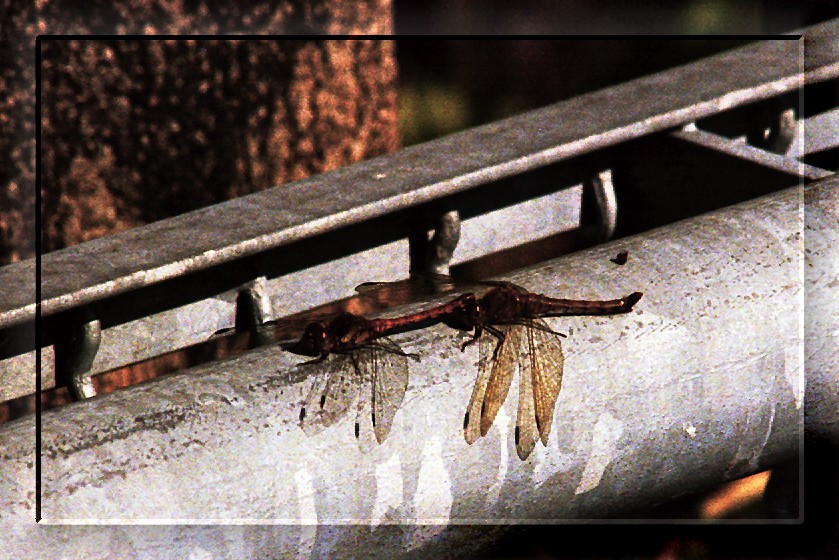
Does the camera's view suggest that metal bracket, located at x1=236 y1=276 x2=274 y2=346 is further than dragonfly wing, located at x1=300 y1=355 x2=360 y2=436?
Yes

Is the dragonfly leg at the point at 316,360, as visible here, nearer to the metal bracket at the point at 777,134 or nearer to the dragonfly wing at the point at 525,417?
the dragonfly wing at the point at 525,417

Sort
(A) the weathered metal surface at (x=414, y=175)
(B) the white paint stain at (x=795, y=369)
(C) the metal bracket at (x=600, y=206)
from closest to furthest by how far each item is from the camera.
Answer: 1. (A) the weathered metal surface at (x=414, y=175)
2. (B) the white paint stain at (x=795, y=369)
3. (C) the metal bracket at (x=600, y=206)

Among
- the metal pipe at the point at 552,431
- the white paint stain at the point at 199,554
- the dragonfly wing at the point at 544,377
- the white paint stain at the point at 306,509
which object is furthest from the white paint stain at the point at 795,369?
the white paint stain at the point at 199,554

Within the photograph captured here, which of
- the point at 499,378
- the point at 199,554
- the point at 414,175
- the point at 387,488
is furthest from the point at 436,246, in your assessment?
the point at 199,554

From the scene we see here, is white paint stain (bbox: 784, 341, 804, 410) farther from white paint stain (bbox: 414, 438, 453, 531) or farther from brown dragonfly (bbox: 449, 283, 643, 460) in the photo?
white paint stain (bbox: 414, 438, 453, 531)

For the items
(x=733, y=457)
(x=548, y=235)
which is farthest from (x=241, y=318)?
(x=733, y=457)

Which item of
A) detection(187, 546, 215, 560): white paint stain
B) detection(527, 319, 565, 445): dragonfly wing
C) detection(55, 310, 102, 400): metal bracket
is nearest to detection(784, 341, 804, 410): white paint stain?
detection(527, 319, 565, 445): dragonfly wing

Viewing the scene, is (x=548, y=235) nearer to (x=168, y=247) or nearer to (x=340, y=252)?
(x=340, y=252)
